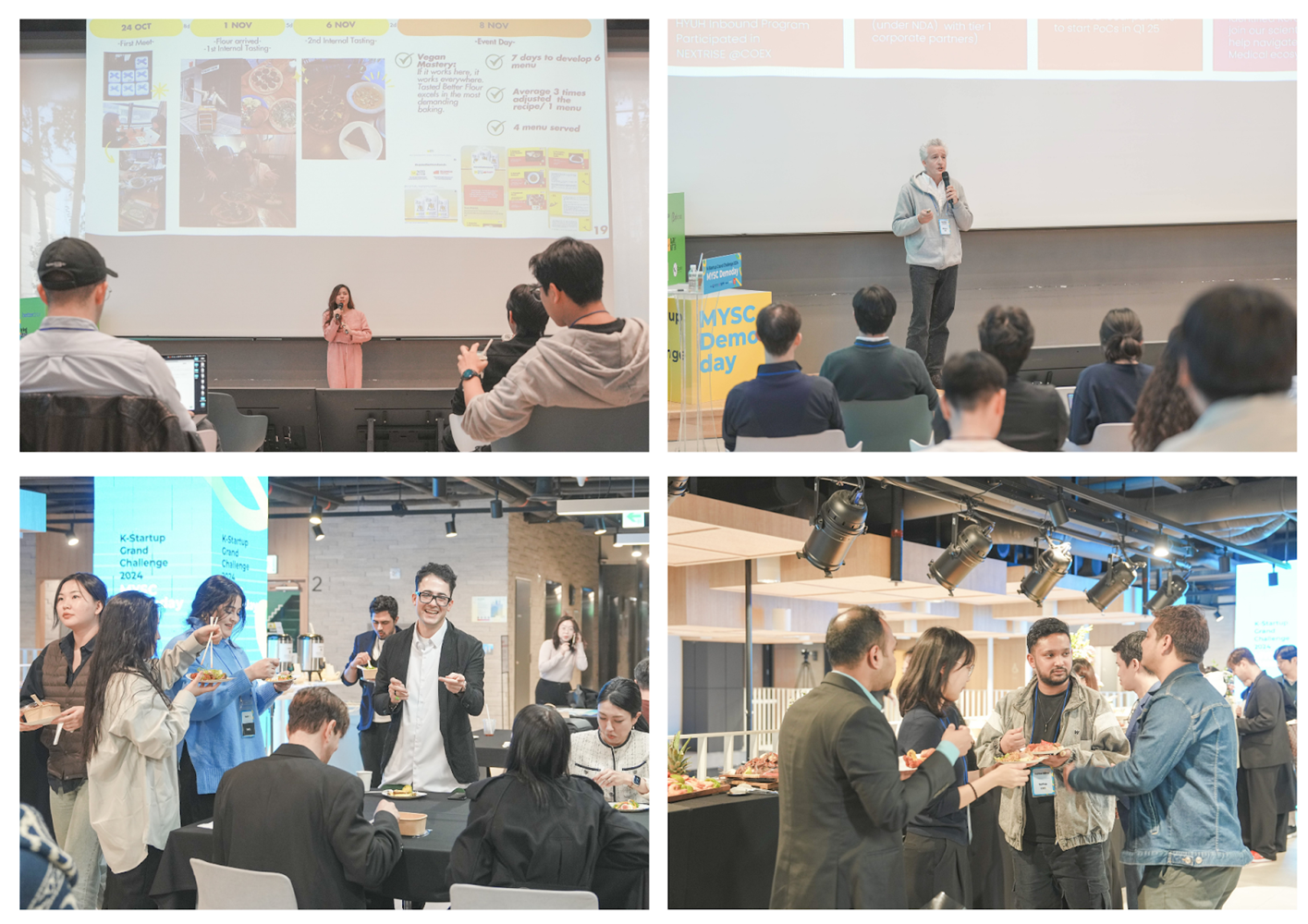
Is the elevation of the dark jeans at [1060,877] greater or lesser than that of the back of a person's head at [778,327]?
lesser

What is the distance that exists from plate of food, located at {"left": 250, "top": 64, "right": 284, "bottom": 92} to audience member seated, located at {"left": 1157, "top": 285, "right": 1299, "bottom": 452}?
504 centimetres

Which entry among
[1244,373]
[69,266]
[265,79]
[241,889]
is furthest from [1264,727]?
[265,79]

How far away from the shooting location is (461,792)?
3.56 m

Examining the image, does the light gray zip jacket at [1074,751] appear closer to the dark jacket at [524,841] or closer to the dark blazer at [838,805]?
the dark blazer at [838,805]

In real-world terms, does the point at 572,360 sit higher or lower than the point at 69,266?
lower

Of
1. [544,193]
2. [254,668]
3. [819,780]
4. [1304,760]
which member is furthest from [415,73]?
[1304,760]

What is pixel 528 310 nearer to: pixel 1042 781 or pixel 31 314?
pixel 1042 781

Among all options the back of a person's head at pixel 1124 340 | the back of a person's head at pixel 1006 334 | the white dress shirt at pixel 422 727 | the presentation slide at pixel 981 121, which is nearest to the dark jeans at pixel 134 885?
the white dress shirt at pixel 422 727

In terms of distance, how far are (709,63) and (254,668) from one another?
3875 millimetres

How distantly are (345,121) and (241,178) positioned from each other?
0.68m

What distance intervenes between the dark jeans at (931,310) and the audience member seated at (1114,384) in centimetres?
155

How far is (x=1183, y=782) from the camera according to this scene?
307 cm

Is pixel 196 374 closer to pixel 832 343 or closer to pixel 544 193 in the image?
pixel 544 193

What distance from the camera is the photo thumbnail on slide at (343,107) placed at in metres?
5.76
